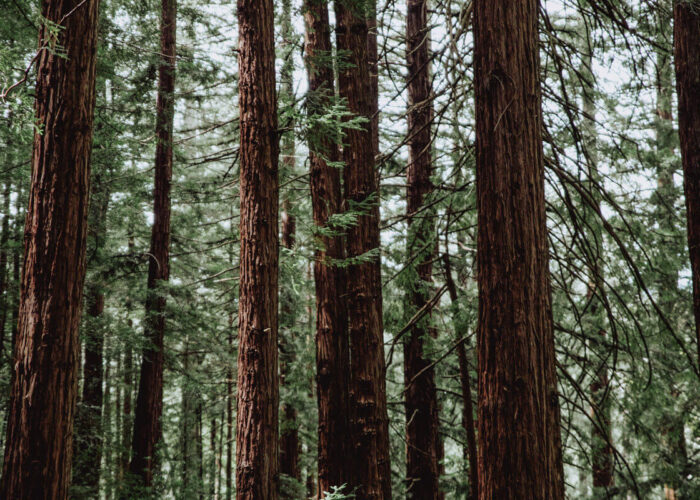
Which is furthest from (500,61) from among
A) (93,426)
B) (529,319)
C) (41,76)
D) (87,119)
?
(93,426)

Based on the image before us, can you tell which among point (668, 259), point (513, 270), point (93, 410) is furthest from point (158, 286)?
point (668, 259)

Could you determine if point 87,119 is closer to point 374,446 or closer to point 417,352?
point 374,446

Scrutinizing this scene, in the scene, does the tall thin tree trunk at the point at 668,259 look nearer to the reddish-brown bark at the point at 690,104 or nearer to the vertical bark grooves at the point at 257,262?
the reddish-brown bark at the point at 690,104

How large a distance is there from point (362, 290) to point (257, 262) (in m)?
1.76

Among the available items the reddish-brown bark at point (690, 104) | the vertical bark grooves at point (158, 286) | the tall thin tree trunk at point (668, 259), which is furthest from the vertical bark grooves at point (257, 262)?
the vertical bark grooves at point (158, 286)

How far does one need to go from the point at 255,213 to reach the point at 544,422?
2.74 m

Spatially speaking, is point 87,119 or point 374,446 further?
point 374,446

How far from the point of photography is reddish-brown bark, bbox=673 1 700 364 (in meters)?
6.11

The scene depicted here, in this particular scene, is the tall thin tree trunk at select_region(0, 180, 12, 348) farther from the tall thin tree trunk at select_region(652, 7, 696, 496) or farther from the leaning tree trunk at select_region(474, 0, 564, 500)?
the tall thin tree trunk at select_region(652, 7, 696, 496)

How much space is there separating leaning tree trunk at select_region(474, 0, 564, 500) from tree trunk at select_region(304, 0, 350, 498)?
2.26 m

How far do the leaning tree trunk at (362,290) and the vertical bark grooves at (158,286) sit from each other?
231 inches

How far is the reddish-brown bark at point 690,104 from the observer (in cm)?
611

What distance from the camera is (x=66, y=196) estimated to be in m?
4.29

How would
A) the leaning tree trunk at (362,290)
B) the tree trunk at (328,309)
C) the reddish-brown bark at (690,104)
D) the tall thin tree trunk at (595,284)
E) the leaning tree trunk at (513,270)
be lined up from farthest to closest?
the reddish-brown bark at (690,104) → the tree trunk at (328,309) → the leaning tree trunk at (362,290) → the tall thin tree trunk at (595,284) → the leaning tree trunk at (513,270)
